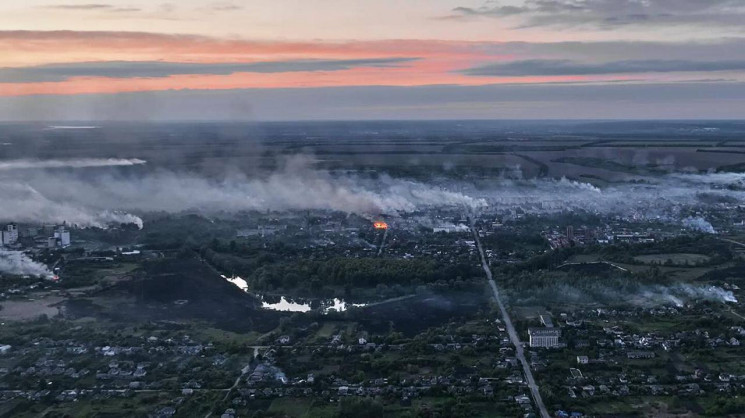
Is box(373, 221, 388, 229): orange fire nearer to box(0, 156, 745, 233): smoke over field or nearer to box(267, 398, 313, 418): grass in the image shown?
box(0, 156, 745, 233): smoke over field

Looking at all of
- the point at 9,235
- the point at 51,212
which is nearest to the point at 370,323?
the point at 9,235

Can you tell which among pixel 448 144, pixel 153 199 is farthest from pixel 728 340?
pixel 448 144

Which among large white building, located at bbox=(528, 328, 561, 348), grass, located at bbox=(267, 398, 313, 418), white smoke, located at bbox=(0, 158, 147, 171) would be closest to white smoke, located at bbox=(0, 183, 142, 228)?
white smoke, located at bbox=(0, 158, 147, 171)

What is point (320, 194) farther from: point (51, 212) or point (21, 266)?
point (21, 266)

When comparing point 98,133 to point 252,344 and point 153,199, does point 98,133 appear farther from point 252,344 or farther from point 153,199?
point 252,344

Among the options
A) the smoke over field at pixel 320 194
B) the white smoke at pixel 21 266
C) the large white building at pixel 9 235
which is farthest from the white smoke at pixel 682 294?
the large white building at pixel 9 235
